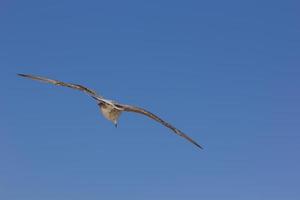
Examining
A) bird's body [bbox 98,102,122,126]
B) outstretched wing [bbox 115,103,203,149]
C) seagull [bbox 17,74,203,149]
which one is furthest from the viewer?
bird's body [bbox 98,102,122,126]

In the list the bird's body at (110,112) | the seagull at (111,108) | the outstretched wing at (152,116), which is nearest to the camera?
the seagull at (111,108)

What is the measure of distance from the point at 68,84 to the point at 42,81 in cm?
158

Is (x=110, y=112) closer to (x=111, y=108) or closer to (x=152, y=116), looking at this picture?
(x=111, y=108)

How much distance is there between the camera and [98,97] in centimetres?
4672

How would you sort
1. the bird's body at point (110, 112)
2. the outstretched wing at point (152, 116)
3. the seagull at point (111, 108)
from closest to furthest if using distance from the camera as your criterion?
the seagull at point (111, 108), the outstretched wing at point (152, 116), the bird's body at point (110, 112)

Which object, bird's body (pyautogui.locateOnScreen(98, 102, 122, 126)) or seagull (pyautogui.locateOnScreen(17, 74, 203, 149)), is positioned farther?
bird's body (pyautogui.locateOnScreen(98, 102, 122, 126))

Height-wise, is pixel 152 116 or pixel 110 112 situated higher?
pixel 110 112

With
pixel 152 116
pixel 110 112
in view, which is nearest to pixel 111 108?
pixel 110 112

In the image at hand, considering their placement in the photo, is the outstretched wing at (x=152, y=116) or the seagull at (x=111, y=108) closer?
the seagull at (x=111, y=108)

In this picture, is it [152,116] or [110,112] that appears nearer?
[152,116]

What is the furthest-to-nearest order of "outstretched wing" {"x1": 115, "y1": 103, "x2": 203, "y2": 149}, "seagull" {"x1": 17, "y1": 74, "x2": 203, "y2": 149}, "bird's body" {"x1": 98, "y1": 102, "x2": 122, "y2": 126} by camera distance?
"bird's body" {"x1": 98, "y1": 102, "x2": 122, "y2": 126}
"outstretched wing" {"x1": 115, "y1": 103, "x2": 203, "y2": 149}
"seagull" {"x1": 17, "y1": 74, "x2": 203, "y2": 149}

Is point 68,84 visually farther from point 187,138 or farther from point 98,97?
point 187,138

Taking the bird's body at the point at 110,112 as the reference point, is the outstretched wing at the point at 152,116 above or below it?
below

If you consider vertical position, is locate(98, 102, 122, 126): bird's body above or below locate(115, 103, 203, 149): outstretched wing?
above
